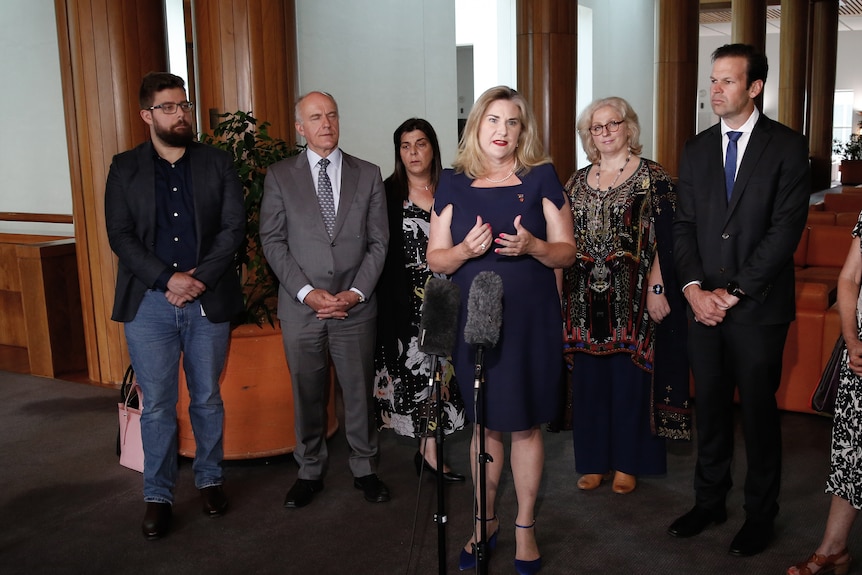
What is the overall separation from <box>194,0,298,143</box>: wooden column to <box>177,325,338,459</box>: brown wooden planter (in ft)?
4.76

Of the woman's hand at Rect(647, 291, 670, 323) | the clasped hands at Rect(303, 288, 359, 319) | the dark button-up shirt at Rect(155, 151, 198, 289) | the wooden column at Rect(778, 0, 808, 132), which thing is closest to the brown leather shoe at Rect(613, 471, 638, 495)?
the woman's hand at Rect(647, 291, 670, 323)

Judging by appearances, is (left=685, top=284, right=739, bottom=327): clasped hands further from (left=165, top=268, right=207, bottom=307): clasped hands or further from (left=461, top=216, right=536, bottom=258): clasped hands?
(left=165, top=268, right=207, bottom=307): clasped hands

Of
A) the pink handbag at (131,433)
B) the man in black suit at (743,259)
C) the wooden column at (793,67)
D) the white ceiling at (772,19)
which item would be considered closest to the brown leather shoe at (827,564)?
the man in black suit at (743,259)

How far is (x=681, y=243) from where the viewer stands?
3.27m

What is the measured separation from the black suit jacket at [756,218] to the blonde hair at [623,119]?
444 mm

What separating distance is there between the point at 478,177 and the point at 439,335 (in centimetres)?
77

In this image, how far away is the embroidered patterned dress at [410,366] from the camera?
3.84m

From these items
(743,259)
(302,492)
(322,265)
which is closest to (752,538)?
(743,259)

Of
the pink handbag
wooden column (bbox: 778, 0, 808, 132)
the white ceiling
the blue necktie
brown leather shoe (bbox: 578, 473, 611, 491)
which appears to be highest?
the white ceiling

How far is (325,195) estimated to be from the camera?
371 cm

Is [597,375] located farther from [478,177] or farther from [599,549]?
[478,177]

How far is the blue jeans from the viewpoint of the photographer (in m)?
3.50

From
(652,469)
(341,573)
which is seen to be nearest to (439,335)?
(341,573)

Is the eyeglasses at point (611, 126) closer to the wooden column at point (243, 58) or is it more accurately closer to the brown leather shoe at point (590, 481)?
the brown leather shoe at point (590, 481)
